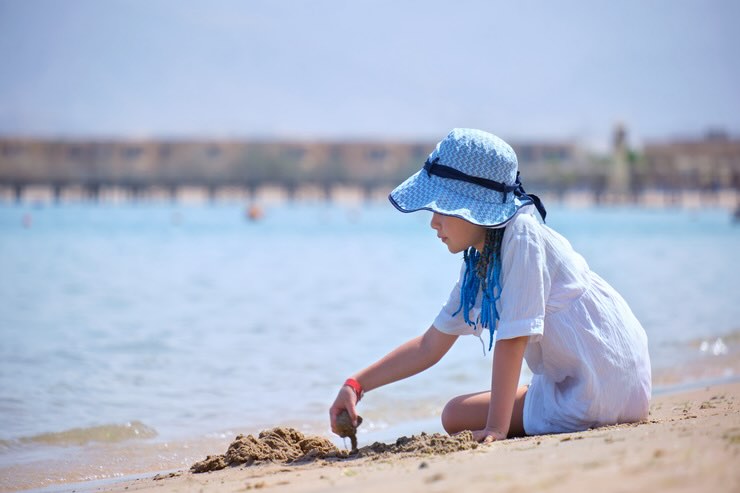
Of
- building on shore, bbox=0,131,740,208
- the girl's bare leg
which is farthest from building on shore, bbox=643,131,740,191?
the girl's bare leg

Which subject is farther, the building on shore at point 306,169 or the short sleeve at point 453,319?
the building on shore at point 306,169

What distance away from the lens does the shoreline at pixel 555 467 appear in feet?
6.65

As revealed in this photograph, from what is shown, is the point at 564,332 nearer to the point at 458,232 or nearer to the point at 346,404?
the point at 458,232

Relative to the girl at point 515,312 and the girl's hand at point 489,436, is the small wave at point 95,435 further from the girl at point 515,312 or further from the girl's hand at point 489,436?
the girl's hand at point 489,436

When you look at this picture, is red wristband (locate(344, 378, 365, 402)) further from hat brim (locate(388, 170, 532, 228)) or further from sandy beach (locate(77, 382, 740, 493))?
hat brim (locate(388, 170, 532, 228))

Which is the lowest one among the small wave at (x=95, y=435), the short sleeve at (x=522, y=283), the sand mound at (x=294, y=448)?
the small wave at (x=95, y=435)

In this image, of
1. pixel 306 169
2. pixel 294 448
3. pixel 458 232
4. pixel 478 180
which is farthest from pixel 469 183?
pixel 306 169

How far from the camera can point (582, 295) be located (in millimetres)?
2938

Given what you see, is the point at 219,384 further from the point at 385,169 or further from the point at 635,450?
the point at 385,169

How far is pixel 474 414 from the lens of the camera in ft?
10.4

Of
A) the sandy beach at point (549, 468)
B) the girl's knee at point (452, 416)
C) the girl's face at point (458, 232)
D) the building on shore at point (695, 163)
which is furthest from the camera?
the building on shore at point (695, 163)

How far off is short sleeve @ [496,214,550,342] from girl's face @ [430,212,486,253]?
93 millimetres

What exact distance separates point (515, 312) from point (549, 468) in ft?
2.04

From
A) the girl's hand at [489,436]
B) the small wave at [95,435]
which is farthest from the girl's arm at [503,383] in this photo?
the small wave at [95,435]
